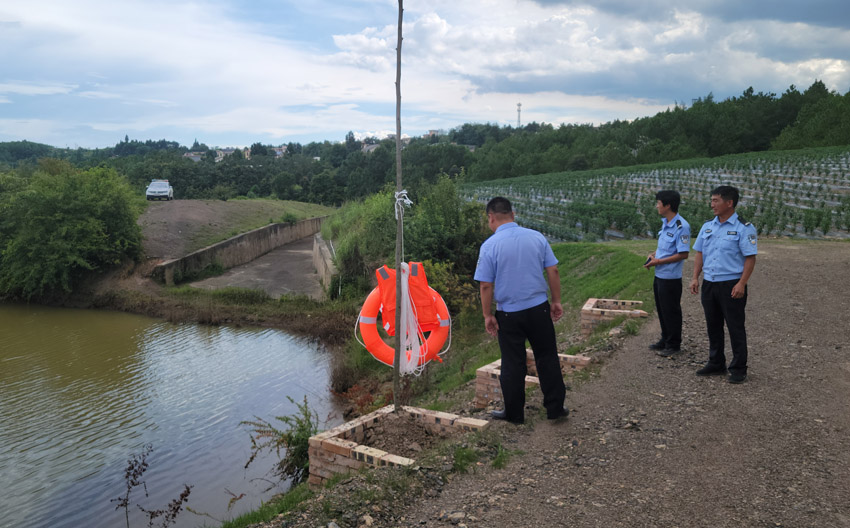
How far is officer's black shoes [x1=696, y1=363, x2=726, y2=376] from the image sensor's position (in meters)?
6.01

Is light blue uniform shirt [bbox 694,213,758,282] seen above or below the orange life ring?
above

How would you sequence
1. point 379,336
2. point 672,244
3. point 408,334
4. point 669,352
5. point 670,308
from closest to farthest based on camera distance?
point 672,244, point 670,308, point 669,352, point 408,334, point 379,336

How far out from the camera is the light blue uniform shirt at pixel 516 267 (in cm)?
490

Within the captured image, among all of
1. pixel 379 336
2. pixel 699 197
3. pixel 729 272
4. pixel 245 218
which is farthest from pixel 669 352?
pixel 245 218

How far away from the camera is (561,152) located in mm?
74625

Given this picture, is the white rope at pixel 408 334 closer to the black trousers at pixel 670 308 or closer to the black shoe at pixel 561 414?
the black shoe at pixel 561 414

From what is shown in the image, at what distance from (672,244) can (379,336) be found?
3.50 m

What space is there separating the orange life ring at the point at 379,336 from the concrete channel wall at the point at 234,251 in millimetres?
23649

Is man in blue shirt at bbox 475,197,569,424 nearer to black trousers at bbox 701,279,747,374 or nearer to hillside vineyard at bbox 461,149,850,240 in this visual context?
black trousers at bbox 701,279,747,374

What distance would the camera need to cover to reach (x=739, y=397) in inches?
212

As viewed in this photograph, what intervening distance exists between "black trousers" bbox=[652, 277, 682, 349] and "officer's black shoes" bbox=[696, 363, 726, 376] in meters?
0.78

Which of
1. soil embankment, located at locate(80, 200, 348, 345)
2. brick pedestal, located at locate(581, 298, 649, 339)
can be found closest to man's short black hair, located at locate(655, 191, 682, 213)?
brick pedestal, located at locate(581, 298, 649, 339)

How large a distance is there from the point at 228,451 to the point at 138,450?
172 centimetres

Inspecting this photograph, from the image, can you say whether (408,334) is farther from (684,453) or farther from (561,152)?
(561,152)
